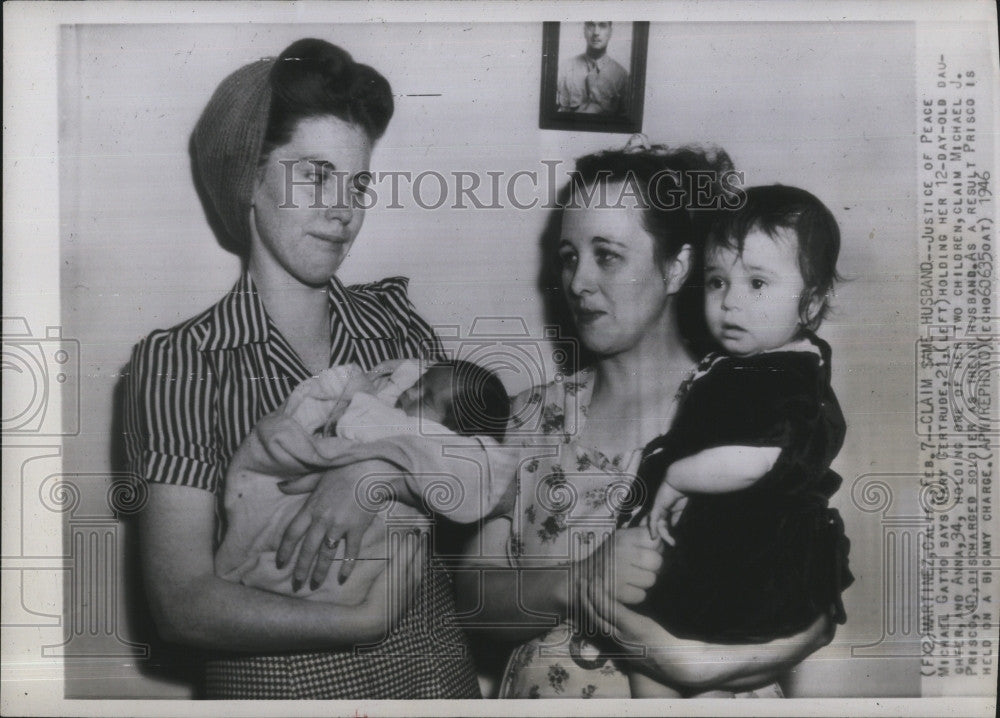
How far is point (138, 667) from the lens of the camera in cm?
217

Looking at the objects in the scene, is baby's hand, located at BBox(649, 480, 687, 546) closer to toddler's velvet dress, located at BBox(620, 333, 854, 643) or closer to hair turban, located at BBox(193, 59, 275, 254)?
toddler's velvet dress, located at BBox(620, 333, 854, 643)

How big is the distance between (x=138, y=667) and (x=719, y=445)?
1492 mm

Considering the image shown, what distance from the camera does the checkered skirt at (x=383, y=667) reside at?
2117 mm

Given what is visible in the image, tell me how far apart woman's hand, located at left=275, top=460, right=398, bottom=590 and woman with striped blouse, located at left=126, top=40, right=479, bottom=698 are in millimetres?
139

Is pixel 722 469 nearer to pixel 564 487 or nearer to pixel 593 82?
pixel 564 487

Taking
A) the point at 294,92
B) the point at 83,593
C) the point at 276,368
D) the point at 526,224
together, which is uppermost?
the point at 294,92

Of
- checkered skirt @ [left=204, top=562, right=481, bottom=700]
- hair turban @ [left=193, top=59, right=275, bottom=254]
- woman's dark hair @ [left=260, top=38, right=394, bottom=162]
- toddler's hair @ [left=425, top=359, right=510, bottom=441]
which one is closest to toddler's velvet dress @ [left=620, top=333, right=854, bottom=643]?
toddler's hair @ [left=425, top=359, right=510, bottom=441]

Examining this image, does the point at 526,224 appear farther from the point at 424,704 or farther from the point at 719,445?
the point at 424,704

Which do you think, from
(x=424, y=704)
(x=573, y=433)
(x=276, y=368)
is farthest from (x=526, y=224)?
(x=424, y=704)

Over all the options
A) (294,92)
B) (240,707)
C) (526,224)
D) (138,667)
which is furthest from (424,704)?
(294,92)

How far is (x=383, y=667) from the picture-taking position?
2.13 m

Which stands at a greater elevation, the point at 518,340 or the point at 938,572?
the point at 518,340

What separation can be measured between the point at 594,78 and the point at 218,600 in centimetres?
151

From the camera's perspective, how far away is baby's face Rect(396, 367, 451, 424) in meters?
2.10
